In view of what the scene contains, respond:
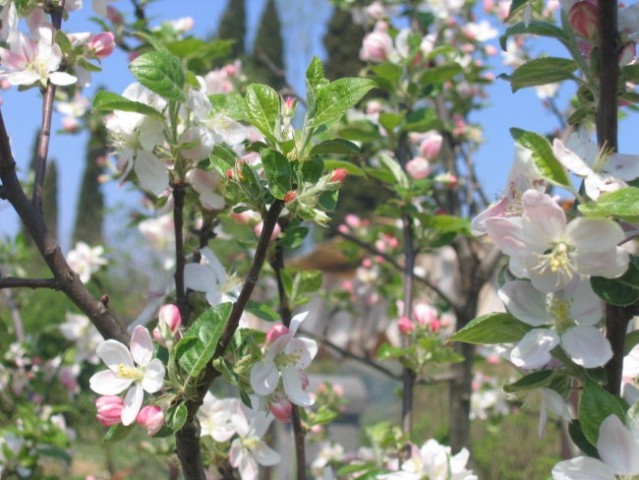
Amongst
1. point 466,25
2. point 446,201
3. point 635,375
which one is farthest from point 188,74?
point 466,25

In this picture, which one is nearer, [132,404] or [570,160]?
[570,160]

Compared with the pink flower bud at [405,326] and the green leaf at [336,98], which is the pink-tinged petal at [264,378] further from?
the pink flower bud at [405,326]

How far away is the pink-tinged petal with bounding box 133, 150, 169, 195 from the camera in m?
1.12

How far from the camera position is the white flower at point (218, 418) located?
1268 millimetres

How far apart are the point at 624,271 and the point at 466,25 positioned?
2761 mm

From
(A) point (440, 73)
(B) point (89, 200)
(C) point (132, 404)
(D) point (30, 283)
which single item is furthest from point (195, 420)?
(B) point (89, 200)

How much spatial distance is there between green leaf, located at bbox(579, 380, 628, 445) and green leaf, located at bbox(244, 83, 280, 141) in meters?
0.43

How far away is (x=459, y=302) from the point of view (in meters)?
2.56

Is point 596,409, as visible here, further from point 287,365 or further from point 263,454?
point 263,454

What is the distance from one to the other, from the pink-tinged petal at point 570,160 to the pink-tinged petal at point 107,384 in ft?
1.80

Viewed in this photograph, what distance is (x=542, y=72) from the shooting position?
3.11ft

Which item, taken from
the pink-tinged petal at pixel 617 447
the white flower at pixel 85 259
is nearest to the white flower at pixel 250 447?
the pink-tinged petal at pixel 617 447

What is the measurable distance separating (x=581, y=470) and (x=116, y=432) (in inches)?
20.0

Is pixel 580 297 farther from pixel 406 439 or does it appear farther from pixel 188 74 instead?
pixel 406 439
